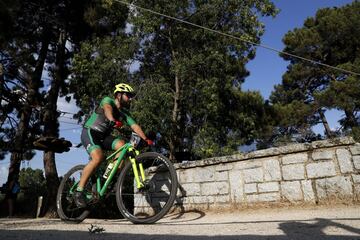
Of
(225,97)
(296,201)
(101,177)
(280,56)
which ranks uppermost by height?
(280,56)

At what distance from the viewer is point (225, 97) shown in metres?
13.2

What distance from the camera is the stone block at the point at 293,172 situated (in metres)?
4.49

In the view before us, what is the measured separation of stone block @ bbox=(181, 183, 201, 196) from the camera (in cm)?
549

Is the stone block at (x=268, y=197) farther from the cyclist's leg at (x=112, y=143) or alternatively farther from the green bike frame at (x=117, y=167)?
the cyclist's leg at (x=112, y=143)

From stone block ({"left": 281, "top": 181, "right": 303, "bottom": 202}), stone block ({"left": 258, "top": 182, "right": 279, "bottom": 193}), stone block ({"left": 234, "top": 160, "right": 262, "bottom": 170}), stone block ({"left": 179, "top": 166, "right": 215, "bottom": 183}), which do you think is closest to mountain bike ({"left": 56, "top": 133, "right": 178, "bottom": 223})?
stone block ({"left": 179, "top": 166, "right": 215, "bottom": 183})

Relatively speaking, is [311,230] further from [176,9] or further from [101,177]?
[176,9]

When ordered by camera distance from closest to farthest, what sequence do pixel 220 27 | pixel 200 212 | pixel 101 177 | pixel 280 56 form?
pixel 101 177 < pixel 200 212 < pixel 220 27 < pixel 280 56

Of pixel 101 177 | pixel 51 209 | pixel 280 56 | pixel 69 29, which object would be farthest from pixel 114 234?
pixel 280 56

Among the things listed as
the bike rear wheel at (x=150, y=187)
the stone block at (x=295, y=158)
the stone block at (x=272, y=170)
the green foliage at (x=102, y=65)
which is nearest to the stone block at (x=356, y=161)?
the stone block at (x=295, y=158)

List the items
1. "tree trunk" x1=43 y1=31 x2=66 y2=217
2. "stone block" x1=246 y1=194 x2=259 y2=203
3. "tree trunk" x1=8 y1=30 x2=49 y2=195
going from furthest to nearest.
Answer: "tree trunk" x1=8 y1=30 x2=49 y2=195, "tree trunk" x1=43 y1=31 x2=66 y2=217, "stone block" x1=246 y1=194 x2=259 y2=203

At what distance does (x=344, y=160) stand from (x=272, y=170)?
95 centimetres

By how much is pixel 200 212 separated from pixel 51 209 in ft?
23.0

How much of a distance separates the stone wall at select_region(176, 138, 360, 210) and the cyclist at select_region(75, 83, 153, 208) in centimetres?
160

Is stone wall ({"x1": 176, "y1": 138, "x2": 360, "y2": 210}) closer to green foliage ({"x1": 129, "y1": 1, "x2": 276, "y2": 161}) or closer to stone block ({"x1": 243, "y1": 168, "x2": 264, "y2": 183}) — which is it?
stone block ({"x1": 243, "y1": 168, "x2": 264, "y2": 183})
